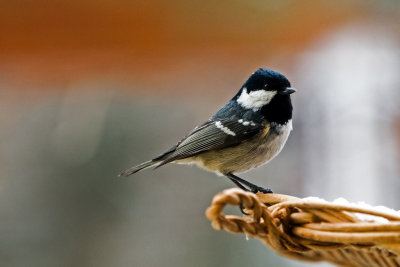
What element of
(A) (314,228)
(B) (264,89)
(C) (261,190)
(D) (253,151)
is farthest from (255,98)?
(A) (314,228)

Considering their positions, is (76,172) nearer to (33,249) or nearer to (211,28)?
(33,249)

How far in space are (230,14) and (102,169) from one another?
119 centimetres

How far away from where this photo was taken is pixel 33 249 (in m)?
Result: 2.46

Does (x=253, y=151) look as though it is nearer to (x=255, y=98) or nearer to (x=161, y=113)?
(x=255, y=98)

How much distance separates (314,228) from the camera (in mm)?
876

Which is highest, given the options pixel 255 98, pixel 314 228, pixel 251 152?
pixel 255 98

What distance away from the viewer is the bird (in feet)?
5.10

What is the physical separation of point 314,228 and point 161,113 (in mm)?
1898

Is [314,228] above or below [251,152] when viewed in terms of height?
below

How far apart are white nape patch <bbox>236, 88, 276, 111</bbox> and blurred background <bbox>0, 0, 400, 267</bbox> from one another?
816 mm

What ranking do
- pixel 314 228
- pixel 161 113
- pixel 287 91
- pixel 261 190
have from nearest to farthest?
pixel 314 228, pixel 261 190, pixel 287 91, pixel 161 113

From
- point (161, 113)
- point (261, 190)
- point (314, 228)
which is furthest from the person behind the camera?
point (161, 113)

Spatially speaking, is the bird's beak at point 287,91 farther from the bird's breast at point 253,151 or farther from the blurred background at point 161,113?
the blurred background at point 161,113

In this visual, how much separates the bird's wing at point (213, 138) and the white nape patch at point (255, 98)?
2.6 inches
